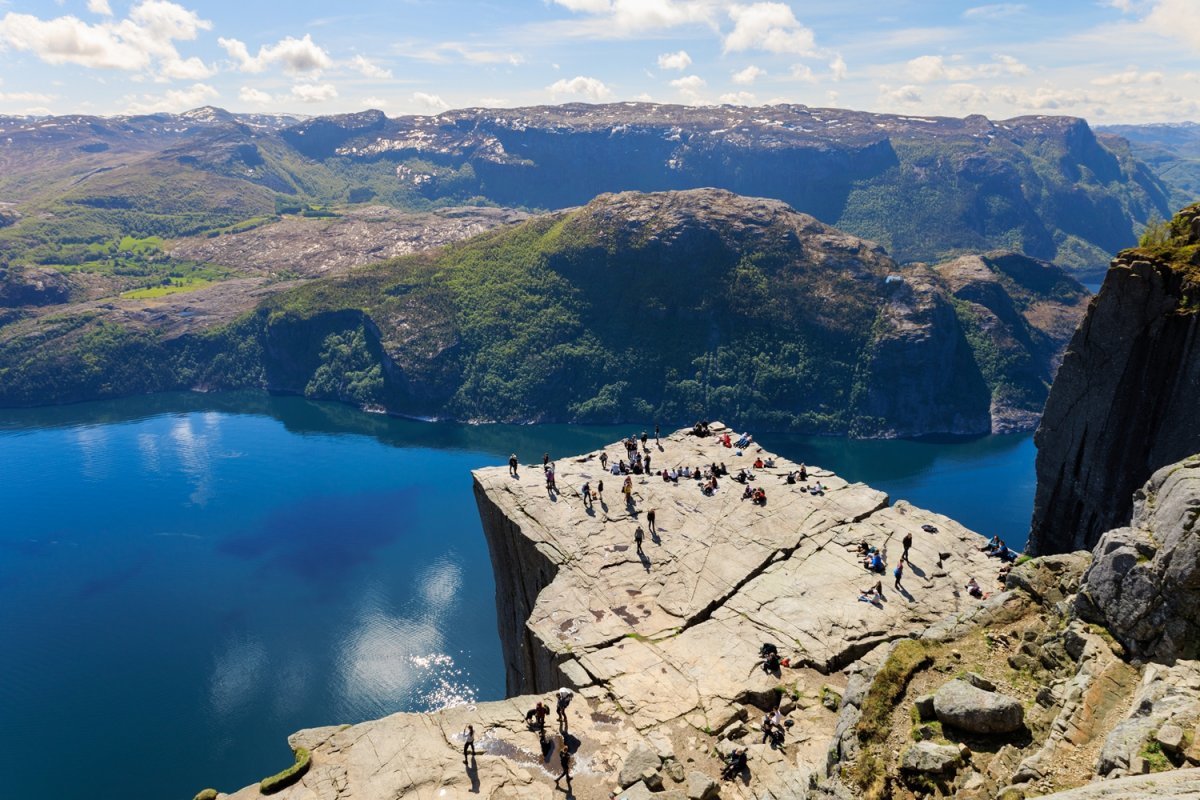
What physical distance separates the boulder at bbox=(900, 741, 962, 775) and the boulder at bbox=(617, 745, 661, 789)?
11302 mm

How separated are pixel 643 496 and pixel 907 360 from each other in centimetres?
16653

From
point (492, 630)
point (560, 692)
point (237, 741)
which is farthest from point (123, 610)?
point (560, 692)

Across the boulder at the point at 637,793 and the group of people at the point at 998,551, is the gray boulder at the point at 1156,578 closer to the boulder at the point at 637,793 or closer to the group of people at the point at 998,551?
the boulder at the point at 637,793

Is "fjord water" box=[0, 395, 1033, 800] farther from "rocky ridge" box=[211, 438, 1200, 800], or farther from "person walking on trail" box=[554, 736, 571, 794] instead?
"person walking on trail" box=[554, 736, 571, 794]

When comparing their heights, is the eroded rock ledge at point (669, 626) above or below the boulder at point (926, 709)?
below

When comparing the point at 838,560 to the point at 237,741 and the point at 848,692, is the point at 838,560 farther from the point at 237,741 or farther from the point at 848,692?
the point at 237,741

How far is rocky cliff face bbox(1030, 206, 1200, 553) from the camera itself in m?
34.9

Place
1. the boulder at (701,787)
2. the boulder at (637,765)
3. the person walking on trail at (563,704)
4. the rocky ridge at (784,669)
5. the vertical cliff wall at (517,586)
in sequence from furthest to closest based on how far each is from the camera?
1. the vertical cliff wall at (517,586)
2. the person walking on trail at (563,704)
3. the boulder at (637,765)
4. the boulder at (701,787)
5. the rocky ridge at (784,669)

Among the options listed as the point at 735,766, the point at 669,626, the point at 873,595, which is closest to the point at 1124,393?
the point at 873,595

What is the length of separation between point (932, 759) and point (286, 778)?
25.2 m

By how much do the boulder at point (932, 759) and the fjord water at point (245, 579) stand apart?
75095mm

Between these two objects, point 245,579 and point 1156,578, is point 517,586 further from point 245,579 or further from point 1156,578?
point 245,579

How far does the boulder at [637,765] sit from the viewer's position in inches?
1118

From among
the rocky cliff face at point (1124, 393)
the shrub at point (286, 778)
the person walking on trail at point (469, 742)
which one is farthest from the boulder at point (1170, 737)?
the shrub at point (286, 778)
